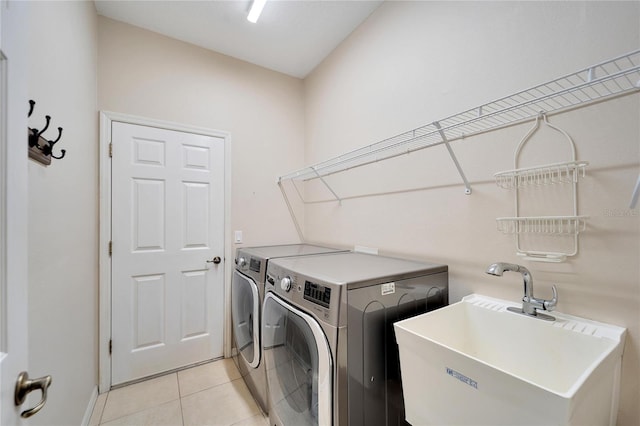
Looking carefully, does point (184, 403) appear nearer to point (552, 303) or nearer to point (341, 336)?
point (341, 336)

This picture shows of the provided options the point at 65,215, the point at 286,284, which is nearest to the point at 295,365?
the point at 286,284

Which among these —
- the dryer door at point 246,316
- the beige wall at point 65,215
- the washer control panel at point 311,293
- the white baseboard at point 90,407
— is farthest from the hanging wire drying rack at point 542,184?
the white baseboard at point 90,407

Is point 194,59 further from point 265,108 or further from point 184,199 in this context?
point 184,199

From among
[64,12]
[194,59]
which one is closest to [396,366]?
[64,12]

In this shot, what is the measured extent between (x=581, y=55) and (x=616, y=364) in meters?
1.12

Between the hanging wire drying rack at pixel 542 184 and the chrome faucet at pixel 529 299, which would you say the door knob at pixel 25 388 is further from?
the hanging wire drying rack at pixel 542 184

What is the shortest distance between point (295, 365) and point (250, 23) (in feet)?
8.01

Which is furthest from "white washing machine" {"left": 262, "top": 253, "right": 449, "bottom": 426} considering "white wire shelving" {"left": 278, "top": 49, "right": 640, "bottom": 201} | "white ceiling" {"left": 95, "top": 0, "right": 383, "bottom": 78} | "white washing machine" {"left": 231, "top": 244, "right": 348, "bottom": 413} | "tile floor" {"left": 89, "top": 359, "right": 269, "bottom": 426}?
"white ceiling" {"left": 95, "top": 0, "right": 383, "bottom": 78}

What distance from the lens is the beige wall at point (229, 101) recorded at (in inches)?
81.5

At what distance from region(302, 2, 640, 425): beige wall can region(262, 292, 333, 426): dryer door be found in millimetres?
833

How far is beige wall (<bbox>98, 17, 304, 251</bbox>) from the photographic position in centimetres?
207

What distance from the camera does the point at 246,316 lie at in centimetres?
197

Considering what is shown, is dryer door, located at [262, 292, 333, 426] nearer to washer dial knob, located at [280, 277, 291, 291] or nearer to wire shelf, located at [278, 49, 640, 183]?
washer dial knob, located at [280, 277, 291, 291]

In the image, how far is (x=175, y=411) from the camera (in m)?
1.74
